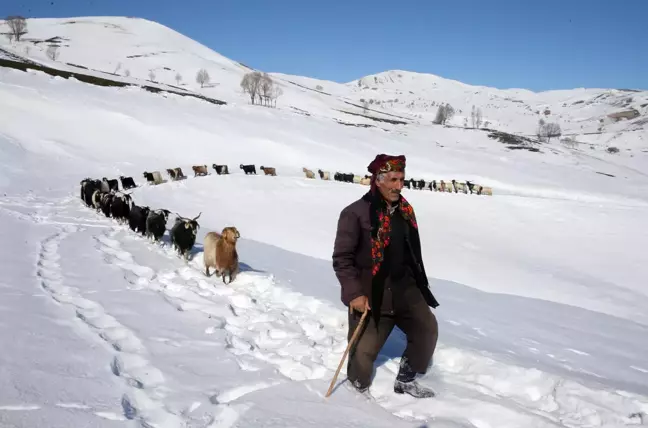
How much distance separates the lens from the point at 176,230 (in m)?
7.71

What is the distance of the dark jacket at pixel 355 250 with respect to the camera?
10.4 ft

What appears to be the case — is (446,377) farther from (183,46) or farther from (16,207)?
(183,46)

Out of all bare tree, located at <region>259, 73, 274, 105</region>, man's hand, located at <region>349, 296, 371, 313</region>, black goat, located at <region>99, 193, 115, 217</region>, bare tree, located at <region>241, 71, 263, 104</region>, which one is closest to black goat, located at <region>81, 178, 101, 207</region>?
black goat, located at <region>99, 193, 115, 217</region>

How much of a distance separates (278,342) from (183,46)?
161 metres

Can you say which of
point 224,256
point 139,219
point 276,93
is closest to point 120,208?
point 139,219

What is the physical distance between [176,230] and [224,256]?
1895mm

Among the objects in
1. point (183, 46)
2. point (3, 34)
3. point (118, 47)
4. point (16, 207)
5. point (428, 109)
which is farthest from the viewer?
point (428, 109)

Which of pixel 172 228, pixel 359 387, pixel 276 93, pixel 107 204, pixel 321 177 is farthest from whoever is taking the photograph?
pixel 276 93

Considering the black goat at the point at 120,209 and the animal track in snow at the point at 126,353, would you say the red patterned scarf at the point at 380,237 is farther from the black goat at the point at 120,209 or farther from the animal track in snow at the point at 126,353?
the black goat at the point at 120,209

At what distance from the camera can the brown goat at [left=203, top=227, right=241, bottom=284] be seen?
20.6ft

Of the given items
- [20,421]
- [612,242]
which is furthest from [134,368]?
[612,242]

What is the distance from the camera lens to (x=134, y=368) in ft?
10.6

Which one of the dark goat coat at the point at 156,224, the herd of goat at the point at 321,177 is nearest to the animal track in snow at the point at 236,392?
the dark goat coat at the point at 156,224

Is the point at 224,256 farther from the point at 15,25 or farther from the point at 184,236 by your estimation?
the point at 15,25
